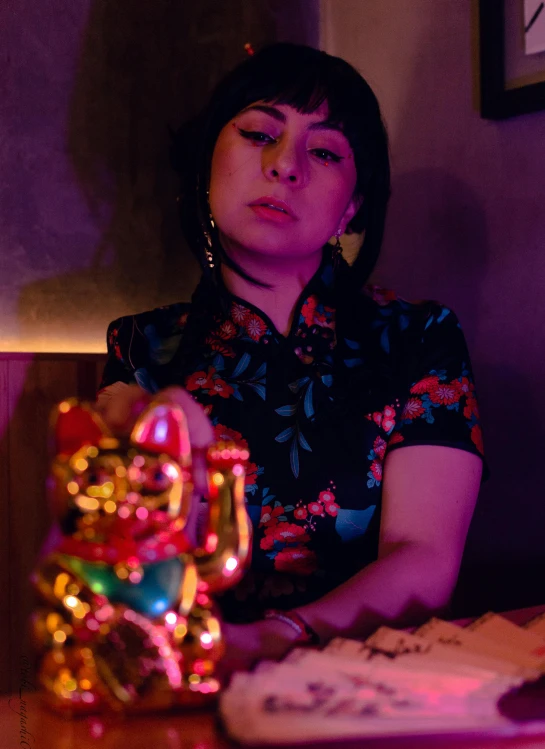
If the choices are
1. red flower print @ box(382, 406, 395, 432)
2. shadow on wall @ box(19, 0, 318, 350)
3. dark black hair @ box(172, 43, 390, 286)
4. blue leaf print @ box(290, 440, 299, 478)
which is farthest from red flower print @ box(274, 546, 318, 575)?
shadow on wall @ box(19, 0, 318, 350)

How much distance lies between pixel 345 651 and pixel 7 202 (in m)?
1.17

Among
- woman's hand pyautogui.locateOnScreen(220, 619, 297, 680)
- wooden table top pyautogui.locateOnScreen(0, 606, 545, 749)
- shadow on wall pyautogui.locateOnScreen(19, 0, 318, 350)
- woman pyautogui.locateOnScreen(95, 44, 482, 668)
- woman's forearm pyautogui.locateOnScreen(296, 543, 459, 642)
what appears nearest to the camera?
wooden table top pyautogui.locateOnScreen(0, 606, 545, 749)

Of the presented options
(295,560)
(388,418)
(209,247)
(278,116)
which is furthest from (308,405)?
(278,116)

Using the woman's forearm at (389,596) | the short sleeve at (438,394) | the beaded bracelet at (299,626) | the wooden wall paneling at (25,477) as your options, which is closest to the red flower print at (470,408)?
the short sleeve at (438,394)

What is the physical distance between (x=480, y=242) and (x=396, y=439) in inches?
22.3

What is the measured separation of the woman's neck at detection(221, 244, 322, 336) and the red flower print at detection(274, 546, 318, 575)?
0.35 meters

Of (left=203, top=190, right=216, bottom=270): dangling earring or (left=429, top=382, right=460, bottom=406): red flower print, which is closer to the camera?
(left=429, top=382, right=460, bottom=406): red flower print

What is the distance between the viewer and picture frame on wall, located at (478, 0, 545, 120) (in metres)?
1.31

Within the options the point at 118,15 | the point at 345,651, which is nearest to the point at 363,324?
the point at 345,651

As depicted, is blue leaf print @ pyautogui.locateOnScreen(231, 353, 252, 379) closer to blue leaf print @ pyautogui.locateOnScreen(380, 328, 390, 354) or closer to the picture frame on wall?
blue leaf print @ pyautogui.locateOnScreen(380, 328, 390, 354)

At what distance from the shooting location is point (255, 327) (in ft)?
3.81

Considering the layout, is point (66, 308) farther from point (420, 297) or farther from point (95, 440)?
point (95, 440)

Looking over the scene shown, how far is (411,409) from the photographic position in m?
1.09

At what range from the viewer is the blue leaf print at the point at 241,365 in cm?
114
